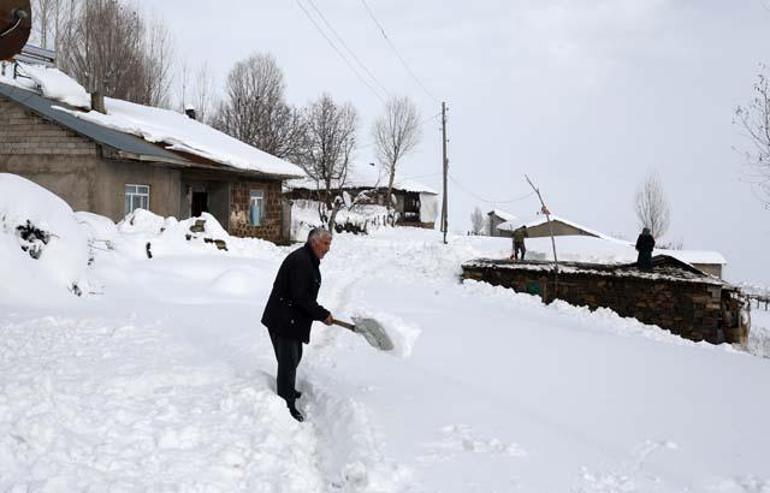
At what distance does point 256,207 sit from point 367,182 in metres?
21.9

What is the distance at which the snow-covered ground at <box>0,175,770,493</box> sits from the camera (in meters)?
3.91

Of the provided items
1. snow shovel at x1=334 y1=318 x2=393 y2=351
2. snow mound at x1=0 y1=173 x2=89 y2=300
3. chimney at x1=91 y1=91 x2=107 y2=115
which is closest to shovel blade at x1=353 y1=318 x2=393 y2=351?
snow shovel at x1=334 y1=318 x2=393 y2=351

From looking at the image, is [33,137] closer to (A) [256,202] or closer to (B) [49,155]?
(B) [49,155]

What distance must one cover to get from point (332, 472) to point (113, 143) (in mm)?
14417

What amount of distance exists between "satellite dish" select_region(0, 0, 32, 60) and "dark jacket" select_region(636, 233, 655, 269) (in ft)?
48.2

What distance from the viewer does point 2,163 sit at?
1709cm

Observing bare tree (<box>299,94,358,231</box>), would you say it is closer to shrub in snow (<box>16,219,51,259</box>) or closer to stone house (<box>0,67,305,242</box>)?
stone house (<box>0,67,305,242</box>)

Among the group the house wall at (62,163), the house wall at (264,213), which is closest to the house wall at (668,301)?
the house wall at (62,163)

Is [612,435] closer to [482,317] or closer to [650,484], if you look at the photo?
[650,484]

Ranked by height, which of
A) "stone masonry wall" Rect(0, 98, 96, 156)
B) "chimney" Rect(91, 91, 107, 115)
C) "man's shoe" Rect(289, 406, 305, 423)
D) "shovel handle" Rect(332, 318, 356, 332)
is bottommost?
"man's shoe" Rect(289, 406, 305, 423)

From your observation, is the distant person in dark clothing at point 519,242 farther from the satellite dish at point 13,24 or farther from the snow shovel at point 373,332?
the satellite dish at point 13,24

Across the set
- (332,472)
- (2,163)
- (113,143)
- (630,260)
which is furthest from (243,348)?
(630,260)

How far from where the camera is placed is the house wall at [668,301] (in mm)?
13281

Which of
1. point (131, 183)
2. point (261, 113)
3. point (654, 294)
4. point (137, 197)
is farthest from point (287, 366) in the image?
point (261, 113)
